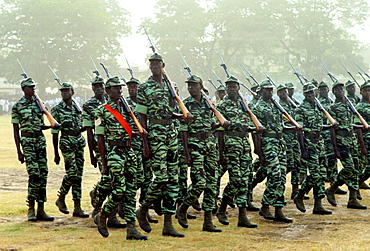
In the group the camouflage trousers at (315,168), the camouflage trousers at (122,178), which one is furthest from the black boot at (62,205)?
the camouflage trousers at (315,168)

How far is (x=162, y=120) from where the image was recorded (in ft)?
26.0

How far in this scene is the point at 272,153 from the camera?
928 centimetres

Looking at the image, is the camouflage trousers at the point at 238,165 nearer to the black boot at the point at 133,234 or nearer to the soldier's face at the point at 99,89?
the black boot at the point at 133,234

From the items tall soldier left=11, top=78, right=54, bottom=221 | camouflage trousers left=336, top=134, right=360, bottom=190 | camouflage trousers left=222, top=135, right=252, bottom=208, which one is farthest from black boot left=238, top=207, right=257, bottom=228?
tall soldier left=11, top=78, right=54, bottom=221

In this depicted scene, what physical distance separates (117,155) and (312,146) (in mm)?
4125

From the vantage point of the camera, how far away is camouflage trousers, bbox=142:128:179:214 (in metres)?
7.78

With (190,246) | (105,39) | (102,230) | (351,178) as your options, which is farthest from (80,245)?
(105,39)

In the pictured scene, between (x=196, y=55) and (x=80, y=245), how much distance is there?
178 feet

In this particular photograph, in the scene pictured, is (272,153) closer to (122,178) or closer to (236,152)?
(236,152)

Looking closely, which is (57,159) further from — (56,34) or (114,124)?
(56,34)

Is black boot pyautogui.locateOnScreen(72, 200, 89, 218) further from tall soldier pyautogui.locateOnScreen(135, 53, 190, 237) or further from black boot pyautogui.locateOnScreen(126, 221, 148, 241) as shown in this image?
black boot pyautogui.locateOnScreen(126, 221, 148, 241)

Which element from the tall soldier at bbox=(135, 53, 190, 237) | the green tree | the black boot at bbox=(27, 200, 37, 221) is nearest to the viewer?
the tall soldier at bbox=(135, 53, 190, 237)

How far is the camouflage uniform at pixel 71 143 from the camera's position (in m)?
9.57

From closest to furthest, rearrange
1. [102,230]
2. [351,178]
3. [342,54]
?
[102,230], [351,178], [342,54]
